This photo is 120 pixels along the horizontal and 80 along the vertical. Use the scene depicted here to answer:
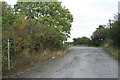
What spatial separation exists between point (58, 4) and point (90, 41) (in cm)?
2806

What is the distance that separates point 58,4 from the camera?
28.9 meters

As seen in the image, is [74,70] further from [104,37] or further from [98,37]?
[98,37]

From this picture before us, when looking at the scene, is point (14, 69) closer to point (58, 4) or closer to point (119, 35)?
point (119, 35)

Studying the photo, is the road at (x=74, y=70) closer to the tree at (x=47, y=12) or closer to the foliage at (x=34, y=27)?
the foliage at (x=34, y=27)

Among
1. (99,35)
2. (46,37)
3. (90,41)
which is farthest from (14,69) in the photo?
(90,41)

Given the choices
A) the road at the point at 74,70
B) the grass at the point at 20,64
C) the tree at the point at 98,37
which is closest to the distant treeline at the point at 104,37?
the tree at the point at 98,37

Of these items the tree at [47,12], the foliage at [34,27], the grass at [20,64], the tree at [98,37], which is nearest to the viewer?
the grass at [20,64]

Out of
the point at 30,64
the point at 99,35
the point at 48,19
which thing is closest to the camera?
the point at 30,64

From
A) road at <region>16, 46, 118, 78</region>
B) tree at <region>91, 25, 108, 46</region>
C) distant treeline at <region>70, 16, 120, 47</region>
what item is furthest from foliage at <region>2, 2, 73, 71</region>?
tree at <region>91, 25, 108, 46</region>

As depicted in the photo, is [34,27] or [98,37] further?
[98,37]

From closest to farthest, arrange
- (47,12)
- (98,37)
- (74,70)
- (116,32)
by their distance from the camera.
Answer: (74,70) → (116,32) → (47,12) → (98,37)

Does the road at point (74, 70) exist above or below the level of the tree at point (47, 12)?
below

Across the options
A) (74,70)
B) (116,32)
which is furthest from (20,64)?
(116,32)

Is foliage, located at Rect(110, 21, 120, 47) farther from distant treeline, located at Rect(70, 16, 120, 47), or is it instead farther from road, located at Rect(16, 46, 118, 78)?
road, located at Rect(16, 46, 118, 78)
